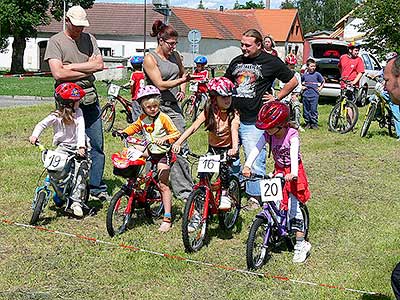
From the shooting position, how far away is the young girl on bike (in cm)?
654

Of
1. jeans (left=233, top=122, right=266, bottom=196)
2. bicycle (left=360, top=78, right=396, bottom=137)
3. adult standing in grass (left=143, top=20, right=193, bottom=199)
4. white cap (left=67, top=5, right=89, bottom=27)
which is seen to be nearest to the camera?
white cap (left=67, top=5, right=89, bottom=27)

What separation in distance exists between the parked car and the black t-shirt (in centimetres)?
1290

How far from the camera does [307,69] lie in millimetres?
15820

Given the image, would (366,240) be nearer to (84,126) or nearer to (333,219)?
(333,219)

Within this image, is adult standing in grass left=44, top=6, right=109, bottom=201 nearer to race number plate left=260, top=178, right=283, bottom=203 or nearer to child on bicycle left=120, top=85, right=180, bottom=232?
child on bicycle left=120, top=85, right=180, bottom=232

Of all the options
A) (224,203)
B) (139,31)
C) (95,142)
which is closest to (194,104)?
(95,142)

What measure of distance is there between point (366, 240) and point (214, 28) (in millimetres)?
60420

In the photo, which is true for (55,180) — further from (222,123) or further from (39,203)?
(222,123)

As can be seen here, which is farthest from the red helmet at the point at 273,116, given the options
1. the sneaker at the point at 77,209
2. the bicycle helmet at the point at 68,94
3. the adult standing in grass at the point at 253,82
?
the sneaker at the point at 77,209

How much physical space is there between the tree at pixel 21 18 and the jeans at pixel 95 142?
128 ft

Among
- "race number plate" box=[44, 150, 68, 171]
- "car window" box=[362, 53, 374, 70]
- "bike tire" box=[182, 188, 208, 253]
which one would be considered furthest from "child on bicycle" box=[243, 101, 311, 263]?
"car window" box=[362, 53, 374, 70]

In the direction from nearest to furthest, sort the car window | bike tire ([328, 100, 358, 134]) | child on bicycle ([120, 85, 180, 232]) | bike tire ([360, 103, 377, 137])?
child on bicycle ([120, 85, 180, 232]) → bike tire ([360, 103, 377, 137]) → bike tire ([328, 100, 358, 134]) → the car window

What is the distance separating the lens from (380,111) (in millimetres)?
14227

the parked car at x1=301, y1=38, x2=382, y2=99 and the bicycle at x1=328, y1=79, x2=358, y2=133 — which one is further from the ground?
the parked car at x1=301, y1=38, x2=382, y2=99
